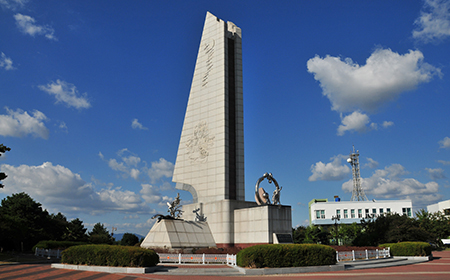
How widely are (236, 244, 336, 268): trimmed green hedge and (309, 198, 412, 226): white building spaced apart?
76.2m

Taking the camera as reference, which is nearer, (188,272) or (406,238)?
(188,272)

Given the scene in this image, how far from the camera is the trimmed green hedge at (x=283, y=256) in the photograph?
1733cm

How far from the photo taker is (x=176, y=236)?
26578 mm

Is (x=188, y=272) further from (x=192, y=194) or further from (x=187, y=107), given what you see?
(x=187, y=107)

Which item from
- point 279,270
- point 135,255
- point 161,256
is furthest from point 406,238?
point 135,255

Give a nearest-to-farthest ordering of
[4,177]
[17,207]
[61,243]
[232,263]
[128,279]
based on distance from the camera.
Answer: [128,279]
[232,263]
[4,177]
[61,243]
[17,207]

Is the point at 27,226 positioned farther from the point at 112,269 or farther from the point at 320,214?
the point at 320,214

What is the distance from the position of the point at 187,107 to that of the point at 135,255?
75.2ft

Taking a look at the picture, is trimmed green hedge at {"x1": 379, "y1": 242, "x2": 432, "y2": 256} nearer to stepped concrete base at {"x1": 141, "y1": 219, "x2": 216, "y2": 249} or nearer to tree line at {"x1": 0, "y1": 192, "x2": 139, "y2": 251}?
stepped concrete base at {"x1": 141, "y1": 219, "x2": 216, "y2": 249}

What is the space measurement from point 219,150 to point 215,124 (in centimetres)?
308

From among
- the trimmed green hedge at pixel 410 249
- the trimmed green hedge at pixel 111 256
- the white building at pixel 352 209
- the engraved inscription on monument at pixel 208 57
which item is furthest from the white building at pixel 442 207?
the trimmed green hedge at pixel 111 256

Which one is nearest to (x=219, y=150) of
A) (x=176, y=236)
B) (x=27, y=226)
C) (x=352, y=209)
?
(x=176, y=236)

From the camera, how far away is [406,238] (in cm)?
3569

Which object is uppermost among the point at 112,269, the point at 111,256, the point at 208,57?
the point at 208,57
